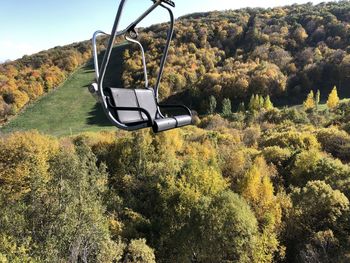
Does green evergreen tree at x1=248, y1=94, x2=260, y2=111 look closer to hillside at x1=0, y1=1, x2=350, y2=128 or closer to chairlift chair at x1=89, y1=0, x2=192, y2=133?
hillside at x1=0, y1=1, x2=350, y2=128

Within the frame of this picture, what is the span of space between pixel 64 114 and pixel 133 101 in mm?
89203

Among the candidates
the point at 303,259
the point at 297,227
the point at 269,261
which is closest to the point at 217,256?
the point at 269,261

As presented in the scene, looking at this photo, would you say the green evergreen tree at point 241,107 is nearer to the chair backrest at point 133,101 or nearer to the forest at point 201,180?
the forest at point 201,180

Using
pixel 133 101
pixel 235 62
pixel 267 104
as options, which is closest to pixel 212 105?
pixel 267 104

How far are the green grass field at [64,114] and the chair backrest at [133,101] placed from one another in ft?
224

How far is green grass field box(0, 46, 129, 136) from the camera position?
81.9 meters

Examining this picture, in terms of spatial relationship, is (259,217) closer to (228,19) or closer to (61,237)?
(61,237)

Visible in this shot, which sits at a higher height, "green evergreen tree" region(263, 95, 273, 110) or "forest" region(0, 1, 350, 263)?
"forest" region(0, 1, 350, 263)

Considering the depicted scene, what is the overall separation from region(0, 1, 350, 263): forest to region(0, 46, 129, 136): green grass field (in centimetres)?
416

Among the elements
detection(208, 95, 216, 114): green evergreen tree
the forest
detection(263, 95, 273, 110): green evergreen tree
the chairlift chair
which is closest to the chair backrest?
the chairlift chair

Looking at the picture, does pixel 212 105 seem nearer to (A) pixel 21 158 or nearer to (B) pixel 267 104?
(B) pixel 267 104

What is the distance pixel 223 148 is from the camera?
171 ft

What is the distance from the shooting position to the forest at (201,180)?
28.6 metres

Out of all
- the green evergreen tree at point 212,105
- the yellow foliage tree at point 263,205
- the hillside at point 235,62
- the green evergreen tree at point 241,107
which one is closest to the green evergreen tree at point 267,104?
the green evergreen tree at point 241,107
